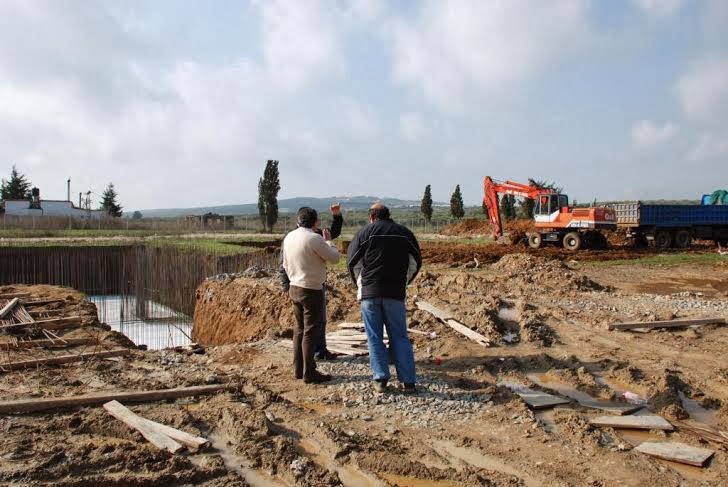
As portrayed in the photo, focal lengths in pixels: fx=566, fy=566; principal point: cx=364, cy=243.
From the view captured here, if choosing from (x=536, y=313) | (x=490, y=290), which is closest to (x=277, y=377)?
(x=536, y=313)

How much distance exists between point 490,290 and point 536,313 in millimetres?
2792

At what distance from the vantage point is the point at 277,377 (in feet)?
18.9

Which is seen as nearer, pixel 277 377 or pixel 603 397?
pixel 603 397

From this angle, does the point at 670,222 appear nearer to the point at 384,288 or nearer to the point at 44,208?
the point at 384,288

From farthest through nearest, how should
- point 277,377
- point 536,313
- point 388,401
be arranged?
point 536,313, point 277,377, point 388,401

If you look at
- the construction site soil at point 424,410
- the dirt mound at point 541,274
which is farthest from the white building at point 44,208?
the construction site soil at point 424,410

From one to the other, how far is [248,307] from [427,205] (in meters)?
36.8

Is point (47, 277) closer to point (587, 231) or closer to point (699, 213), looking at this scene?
point (587, 231)

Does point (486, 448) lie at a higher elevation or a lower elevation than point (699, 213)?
lower

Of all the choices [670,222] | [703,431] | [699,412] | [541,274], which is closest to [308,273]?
[703,431]

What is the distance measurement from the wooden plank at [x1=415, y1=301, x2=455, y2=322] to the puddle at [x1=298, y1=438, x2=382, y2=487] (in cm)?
398

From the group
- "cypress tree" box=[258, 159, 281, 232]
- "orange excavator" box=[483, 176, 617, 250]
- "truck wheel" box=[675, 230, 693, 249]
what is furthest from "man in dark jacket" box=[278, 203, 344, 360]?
"cypress tree" box=[258, 159, 281, 232]

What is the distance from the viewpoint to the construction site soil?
3.57 metres

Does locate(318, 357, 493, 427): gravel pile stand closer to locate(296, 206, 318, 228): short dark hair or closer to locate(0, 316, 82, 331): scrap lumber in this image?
locate(296, 206, 318, 228): short dark hair
